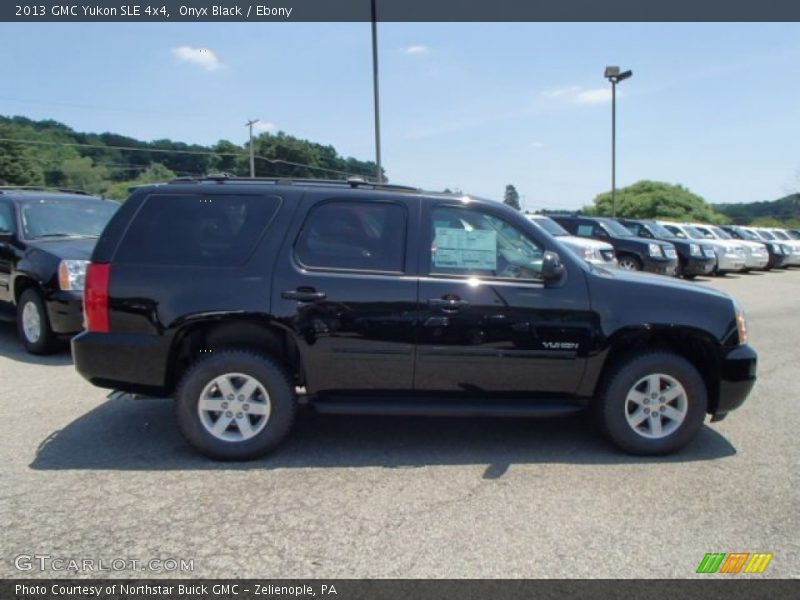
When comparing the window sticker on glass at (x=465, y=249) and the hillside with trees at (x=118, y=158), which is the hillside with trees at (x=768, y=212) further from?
the window sticker on glass at (x=465, y=249)

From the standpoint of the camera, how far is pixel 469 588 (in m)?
2.53

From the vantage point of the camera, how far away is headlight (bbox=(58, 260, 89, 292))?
6125 millimetres

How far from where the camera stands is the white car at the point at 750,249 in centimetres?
1995

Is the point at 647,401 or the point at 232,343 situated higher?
the point at 232,343

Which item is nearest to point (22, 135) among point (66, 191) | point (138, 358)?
point (66, 191)

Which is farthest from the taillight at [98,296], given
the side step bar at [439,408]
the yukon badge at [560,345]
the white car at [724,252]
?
the white car at [724,252]

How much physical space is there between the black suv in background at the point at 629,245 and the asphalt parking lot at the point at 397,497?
35.7ft

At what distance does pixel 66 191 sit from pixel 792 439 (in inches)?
369

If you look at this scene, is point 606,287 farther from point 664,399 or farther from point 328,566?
point 328,566

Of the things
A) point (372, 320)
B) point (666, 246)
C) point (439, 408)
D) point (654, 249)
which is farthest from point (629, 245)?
point (372, 320)

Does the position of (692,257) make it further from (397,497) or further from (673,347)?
(397,497)

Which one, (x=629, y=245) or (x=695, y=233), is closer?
(x=629, y=245)

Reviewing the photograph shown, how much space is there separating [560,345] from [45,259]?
5638 millimetres

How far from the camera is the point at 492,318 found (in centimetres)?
391
